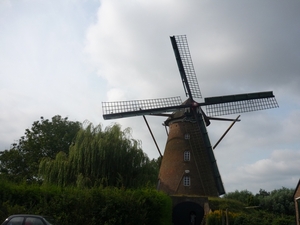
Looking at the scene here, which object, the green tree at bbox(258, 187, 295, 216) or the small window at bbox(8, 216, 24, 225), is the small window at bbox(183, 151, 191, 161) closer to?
the green tree at bbox(258, 187, 295, 216)

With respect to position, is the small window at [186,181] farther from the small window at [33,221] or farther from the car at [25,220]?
the small window at [33,221]

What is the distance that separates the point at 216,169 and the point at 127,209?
12243 millimetres

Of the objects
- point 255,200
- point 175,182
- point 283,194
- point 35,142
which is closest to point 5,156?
point 35,142

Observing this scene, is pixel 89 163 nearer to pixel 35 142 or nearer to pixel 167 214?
pixel 167 214

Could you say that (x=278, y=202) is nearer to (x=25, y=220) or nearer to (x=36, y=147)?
(x=36, y=147)

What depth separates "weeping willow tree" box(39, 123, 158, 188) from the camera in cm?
2462

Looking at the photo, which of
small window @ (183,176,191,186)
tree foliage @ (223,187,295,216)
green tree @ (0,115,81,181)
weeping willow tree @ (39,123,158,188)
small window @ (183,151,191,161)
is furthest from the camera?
tree foliage @ (223,187,295,216)

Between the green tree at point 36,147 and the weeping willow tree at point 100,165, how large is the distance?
9018 millimetres

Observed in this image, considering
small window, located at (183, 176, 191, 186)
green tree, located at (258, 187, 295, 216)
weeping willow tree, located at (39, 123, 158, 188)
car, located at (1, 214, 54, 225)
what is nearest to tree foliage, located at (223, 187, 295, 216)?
green tree, located at (258, 187, 295, 216)

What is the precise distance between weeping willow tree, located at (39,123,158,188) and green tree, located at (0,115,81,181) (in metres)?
9.02

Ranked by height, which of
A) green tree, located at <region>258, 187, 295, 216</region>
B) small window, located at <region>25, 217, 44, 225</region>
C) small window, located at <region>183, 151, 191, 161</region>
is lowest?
small window, located at <region>25, 217, 44, 225</region>

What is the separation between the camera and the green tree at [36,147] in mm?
34375

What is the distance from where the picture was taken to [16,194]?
59.7ft

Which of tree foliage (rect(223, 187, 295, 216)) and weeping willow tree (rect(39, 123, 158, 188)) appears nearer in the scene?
weeping willow tree (rect(39, 123, 158, 188))
